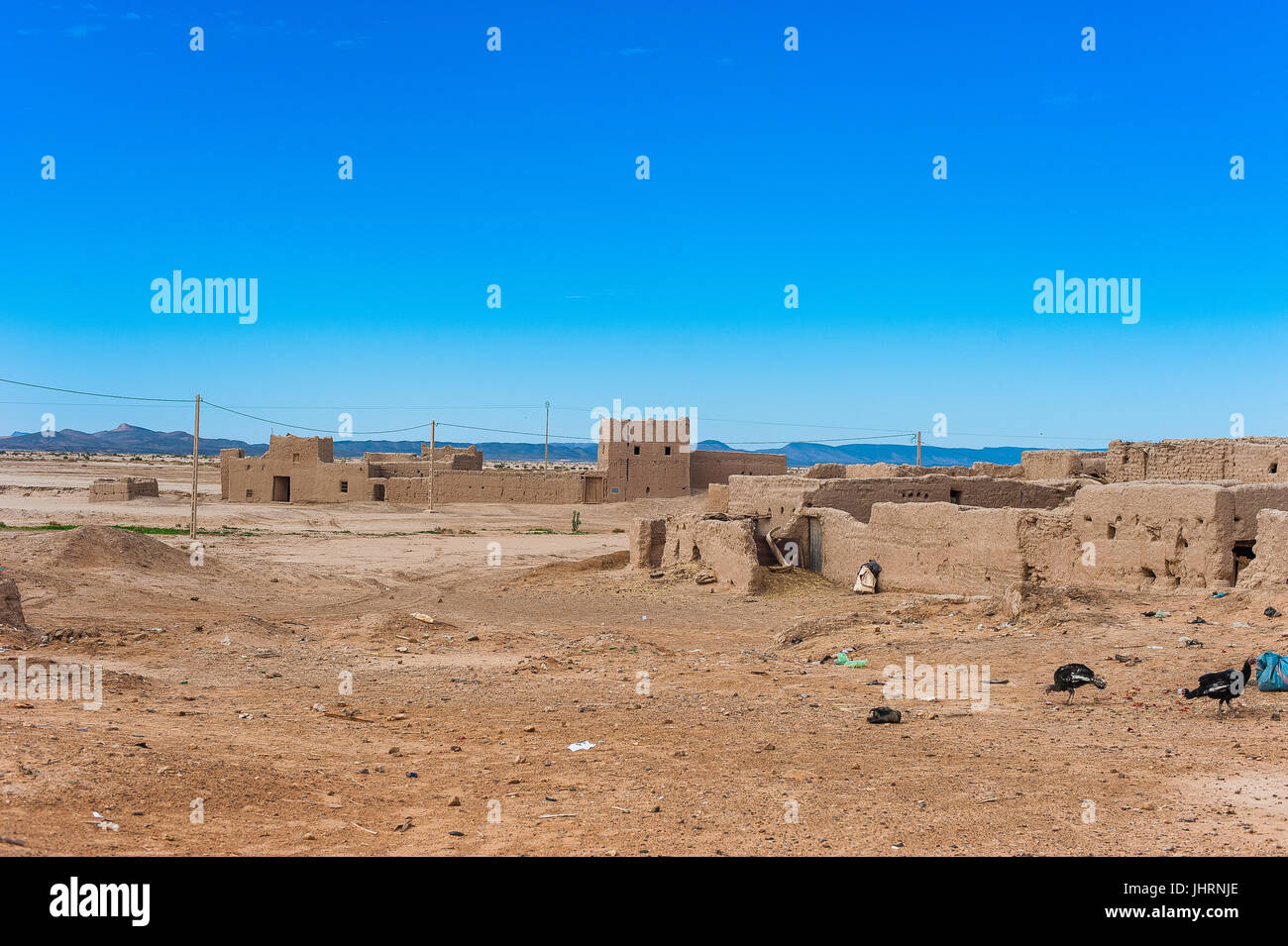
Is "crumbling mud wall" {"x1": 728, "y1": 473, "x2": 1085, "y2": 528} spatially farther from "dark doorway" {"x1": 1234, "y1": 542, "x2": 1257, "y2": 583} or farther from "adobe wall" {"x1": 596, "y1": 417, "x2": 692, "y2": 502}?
"adobe wall" {"x1": 596, "y1": 417, "x2": 692, "y2": 502}

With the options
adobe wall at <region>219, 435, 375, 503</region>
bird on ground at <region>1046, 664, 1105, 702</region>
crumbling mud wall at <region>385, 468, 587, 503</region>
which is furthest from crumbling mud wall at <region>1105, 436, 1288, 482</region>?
adobe wall at <region>219, 435, 375, 503</region>

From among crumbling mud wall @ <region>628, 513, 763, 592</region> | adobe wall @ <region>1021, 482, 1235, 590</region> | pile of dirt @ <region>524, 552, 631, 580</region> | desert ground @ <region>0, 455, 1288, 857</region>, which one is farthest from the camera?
pile of dirt @ <region>524, 552, 631, 580</region>

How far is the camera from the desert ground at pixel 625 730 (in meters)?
5.83

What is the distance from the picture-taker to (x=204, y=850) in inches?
213

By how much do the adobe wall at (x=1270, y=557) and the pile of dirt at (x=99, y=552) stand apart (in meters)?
17.8

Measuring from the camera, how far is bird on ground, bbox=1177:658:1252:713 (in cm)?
796

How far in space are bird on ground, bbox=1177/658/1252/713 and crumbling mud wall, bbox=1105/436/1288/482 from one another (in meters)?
12.7

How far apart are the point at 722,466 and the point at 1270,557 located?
35.2 metres

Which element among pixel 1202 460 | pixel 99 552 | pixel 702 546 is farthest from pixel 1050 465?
pixel 99 552

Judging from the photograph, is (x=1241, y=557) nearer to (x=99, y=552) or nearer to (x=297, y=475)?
(x=99, y=552)

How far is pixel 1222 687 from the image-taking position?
26.2 ft

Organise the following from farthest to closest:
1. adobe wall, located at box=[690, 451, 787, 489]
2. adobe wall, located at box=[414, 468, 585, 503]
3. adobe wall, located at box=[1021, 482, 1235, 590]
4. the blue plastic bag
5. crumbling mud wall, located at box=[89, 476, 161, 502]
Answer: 1. adobe wall, located at box=[690, 451, 787, 489]
2. adobe wall, located at box=[414, 468, 585, 503]
3. crumbling mud wall, located at box=[89, 476, 161, 502]
4. adobe wall, located at box=[1021, 482, 1235, 590]
5. the blue plastic bag

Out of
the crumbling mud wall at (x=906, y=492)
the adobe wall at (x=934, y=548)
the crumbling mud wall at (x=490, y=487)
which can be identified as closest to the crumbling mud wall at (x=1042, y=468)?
the crumbling mud wall at (x=906, y=492)
